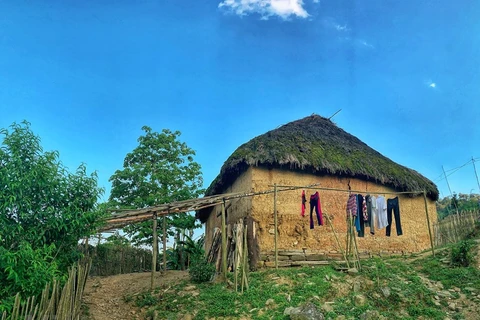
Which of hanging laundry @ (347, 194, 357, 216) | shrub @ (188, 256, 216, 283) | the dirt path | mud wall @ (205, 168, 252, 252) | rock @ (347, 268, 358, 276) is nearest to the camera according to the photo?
the dirt path

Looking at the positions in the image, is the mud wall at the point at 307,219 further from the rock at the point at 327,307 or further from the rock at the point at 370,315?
the rock at the point at 370,315

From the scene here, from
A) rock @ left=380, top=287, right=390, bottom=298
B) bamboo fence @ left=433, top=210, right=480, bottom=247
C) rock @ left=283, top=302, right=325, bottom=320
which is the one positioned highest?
bamboo fence @ left=433, top=210, right=480, bottom=247

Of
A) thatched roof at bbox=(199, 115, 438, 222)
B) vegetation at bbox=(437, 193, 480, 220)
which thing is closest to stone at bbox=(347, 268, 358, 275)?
thatched roof at bbox=(199, 115, 438, 222)

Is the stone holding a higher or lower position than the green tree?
lower

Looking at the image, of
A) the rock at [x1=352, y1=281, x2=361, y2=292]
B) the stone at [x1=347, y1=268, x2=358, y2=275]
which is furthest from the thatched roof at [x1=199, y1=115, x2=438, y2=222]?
the rock at [x1=352, y1=281, x2=361, y2=292]

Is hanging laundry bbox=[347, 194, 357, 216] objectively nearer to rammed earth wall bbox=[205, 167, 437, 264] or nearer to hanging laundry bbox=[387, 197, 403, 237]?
hanging laundry bbox=[387, 197, 403, 237]

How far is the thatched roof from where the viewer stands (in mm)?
10617

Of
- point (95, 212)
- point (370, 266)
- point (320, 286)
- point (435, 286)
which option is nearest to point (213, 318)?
point (320, 286)

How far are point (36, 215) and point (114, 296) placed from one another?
4910mm

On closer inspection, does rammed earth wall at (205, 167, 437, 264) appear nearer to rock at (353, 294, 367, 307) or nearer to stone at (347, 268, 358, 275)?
stone at (347, 268, 358, 275)

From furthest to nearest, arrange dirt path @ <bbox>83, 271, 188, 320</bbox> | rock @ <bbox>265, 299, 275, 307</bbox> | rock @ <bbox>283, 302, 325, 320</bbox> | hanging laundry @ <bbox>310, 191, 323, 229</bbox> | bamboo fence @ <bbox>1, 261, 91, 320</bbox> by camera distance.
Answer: hanging laundry @ <bbox>310, 191, 323, 229</bbox>, dirt path @ <bbox>83, 271, 188, 320</bbox>, rock @ <bbox>265, 299, 275, 307</bbox>, rock @ <bbox>283, 302, 325, 320</bbox>, bamboo fence @ <bbox>1, 261, 91, 320</bbox>

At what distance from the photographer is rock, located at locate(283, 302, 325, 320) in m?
6.47

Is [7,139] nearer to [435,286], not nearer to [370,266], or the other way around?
[370,266]

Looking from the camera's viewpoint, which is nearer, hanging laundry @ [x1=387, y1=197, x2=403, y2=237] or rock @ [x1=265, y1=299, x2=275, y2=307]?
rock @ [x1=265, y1=299, x2=275, y2=307]
